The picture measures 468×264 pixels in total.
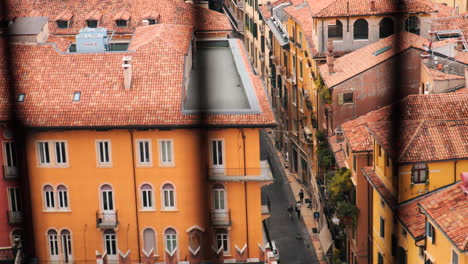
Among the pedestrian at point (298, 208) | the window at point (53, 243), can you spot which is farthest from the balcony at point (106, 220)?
the pedestrian at point (298, 208)

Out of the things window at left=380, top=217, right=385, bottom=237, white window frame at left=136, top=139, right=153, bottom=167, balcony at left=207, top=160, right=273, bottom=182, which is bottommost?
window at left=380, top=217, right=385, bottom=237

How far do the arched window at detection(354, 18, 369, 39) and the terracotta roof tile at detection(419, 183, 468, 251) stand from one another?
407 inches

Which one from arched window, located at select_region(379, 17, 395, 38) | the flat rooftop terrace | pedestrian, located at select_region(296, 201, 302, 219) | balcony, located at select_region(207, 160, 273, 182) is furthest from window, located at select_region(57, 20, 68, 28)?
balcony, located at select_region(207, 160, 273, 182)

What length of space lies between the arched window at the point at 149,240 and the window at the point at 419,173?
5969 millimetres

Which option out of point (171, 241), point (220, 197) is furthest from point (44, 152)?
point (220, 197)

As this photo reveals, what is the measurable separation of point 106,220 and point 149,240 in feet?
3.39

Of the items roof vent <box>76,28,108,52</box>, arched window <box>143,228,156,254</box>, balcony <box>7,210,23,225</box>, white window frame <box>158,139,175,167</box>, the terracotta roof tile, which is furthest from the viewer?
roof vent <box>76,28,108,52</box>

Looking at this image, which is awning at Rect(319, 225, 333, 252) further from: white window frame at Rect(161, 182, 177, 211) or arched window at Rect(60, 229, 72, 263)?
arched window at Rect(60, 229, 72, 263)

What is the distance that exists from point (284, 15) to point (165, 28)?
12.6 metres

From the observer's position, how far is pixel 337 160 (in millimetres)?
22031

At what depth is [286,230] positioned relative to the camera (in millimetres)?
25953

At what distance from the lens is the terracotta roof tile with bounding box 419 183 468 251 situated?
521 inches

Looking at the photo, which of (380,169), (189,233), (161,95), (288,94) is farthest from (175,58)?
(288,94)

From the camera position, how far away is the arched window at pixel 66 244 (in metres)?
18.8
